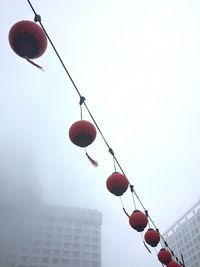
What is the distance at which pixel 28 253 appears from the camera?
49875mm

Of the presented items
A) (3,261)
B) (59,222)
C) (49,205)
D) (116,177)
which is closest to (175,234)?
(59,222)

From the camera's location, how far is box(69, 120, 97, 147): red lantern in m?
3.77

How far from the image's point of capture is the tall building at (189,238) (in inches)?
1841

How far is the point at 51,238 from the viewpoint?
55094mm

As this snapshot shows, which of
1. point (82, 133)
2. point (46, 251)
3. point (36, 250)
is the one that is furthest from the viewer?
point (46, 251)

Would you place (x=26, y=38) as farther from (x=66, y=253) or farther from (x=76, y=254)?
(x=76, y=254)

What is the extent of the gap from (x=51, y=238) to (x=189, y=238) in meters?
28.3

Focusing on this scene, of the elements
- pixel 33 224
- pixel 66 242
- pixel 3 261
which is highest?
pixel 3 261

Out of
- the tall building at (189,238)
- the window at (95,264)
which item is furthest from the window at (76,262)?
the tall building at (189,238)

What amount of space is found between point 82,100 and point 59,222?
60.3 meters

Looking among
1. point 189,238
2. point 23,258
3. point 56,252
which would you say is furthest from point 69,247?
point 189,238

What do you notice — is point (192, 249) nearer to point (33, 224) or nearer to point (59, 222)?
point (59, 222)

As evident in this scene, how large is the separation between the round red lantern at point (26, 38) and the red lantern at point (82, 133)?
123cm

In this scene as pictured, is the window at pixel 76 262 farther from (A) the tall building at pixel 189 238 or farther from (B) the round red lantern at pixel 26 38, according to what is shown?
(B) the round red lantern at pixel 26 38
